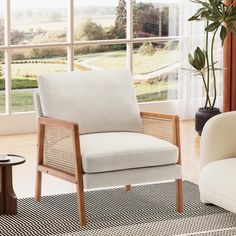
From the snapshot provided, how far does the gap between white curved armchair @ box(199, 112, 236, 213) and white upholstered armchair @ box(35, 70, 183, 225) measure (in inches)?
7.6

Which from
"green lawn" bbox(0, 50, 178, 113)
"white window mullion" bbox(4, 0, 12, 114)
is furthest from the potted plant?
"white window mullion" bbox(4, 0, 12, 114)

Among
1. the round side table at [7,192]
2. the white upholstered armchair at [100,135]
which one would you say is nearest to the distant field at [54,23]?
the white upholstered armchair at [100,135]

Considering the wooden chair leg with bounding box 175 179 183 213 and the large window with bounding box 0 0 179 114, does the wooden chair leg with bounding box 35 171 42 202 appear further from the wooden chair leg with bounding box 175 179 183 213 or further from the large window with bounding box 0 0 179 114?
the large window with bounding box 0 0 179 114

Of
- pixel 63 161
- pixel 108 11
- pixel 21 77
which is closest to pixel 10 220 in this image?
pixel 63 161

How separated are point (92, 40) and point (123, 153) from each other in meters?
3.76

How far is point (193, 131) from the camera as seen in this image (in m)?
7.95

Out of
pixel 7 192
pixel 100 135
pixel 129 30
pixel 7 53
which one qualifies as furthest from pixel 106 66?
pixel 7 192

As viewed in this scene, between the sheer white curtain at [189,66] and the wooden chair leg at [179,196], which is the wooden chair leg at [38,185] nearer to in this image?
the wooden chair leg at [179,196]

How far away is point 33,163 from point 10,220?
1.54 meters

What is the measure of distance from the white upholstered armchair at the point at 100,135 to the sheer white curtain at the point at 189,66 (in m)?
2.62

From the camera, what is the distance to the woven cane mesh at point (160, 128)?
210 inches

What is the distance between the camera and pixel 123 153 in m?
4.98

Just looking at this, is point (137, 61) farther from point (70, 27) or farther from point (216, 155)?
point (216, 155)

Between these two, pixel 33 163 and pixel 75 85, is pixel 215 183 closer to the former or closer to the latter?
pixel 75 85
